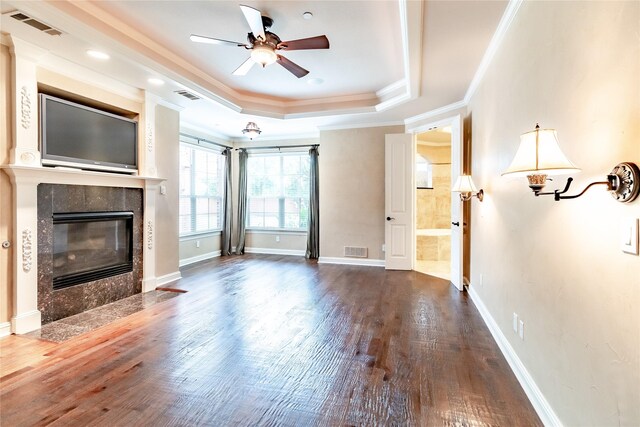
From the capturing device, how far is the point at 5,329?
296 cm

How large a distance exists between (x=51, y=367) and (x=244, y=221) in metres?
5.26

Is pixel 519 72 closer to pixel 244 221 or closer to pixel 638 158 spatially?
pixel 638 158

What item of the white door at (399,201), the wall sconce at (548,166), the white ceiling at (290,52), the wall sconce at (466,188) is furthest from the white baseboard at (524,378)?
the white ceiling at (290,52)

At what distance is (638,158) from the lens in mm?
1091

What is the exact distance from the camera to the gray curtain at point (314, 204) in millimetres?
6984

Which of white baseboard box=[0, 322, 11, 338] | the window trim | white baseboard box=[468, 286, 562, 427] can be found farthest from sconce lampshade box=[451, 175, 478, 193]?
white baseboard box=[0, 322, 11, 338]

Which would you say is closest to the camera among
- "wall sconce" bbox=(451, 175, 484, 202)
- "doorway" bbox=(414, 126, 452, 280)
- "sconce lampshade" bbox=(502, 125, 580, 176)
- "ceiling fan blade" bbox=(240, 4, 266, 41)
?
"sconce lampshade" bbox=(502, 125, 580, 176)

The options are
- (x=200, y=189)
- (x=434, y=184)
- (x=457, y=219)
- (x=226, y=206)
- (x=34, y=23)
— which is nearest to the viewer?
(x=34, y=23)

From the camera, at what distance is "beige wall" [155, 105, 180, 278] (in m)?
4.71

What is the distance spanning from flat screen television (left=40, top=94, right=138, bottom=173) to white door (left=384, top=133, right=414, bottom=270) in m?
4.07

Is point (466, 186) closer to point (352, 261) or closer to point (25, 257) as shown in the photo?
point (352, 261)

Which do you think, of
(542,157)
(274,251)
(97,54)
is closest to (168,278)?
(274,251)

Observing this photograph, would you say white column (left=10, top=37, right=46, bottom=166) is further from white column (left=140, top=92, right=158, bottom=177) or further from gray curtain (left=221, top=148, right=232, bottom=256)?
gray curtain (left=221, top=148, right=232, bottom=256)

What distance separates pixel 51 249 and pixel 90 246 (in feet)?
1.65
